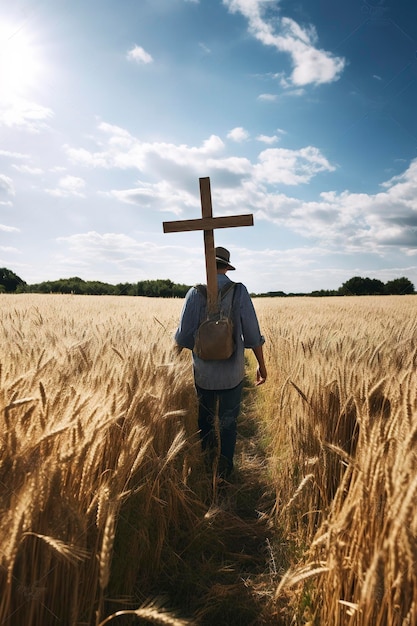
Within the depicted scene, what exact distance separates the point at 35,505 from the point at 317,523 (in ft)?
5.54

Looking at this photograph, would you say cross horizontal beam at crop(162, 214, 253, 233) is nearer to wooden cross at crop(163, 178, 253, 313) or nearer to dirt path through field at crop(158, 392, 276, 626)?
wooden cross at crop(163, 178, 253, 313)

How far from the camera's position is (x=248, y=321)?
3.07m

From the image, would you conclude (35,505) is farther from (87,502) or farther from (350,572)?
(350,572)

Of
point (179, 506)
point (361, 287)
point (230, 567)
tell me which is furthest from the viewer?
point (361, 287)

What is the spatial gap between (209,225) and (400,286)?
152 feet

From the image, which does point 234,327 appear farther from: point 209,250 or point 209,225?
point 209,225

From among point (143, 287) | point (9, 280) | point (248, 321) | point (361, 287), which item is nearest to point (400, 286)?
point (361, 287)

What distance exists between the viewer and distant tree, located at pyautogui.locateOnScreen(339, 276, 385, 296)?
156ft

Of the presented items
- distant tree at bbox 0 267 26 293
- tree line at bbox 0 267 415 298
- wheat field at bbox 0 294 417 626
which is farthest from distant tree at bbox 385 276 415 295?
wheat field at bbox 0 294 417 626

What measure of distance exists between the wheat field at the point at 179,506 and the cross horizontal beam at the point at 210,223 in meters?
0.99

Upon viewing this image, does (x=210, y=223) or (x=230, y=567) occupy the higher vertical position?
(x=210, y=223)

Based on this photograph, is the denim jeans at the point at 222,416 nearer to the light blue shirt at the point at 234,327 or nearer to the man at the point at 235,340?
the man at the point at 235,340

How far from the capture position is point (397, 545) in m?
1.15

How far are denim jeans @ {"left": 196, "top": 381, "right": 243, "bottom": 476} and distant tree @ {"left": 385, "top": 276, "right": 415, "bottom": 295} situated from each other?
45576 mm
